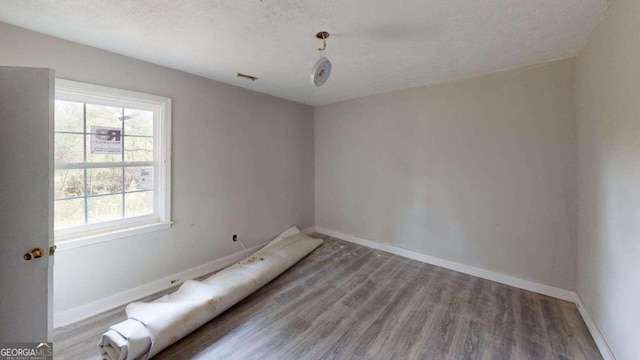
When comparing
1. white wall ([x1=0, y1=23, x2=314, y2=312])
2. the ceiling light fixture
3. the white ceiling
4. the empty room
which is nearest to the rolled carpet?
the empty room

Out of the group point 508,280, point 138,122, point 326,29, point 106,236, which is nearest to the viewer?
point 326,29

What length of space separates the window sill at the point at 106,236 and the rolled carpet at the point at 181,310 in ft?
2.26

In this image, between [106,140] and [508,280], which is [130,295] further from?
[508,280]

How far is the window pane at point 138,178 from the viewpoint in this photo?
96.9 inches

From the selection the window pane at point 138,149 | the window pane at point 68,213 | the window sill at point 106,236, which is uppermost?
the window pane at point 138,149

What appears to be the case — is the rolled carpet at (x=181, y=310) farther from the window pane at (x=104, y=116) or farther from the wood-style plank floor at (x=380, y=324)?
the window pane at (x=104, y=116)

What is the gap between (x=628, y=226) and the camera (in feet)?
4.85

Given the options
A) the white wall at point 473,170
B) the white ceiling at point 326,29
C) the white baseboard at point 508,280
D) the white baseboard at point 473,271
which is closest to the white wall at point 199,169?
the white ceiling at point 326,29

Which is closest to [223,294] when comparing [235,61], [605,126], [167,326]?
[167,326]

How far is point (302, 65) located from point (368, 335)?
8.39 feet

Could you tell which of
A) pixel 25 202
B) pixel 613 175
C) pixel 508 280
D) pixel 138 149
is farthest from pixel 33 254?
pixel 508 280

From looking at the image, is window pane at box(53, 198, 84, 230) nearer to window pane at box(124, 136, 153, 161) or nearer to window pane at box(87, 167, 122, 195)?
window pane at box(87, 167, 122, 195)

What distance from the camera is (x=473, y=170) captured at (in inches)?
114

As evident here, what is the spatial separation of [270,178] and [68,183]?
2196 mm
